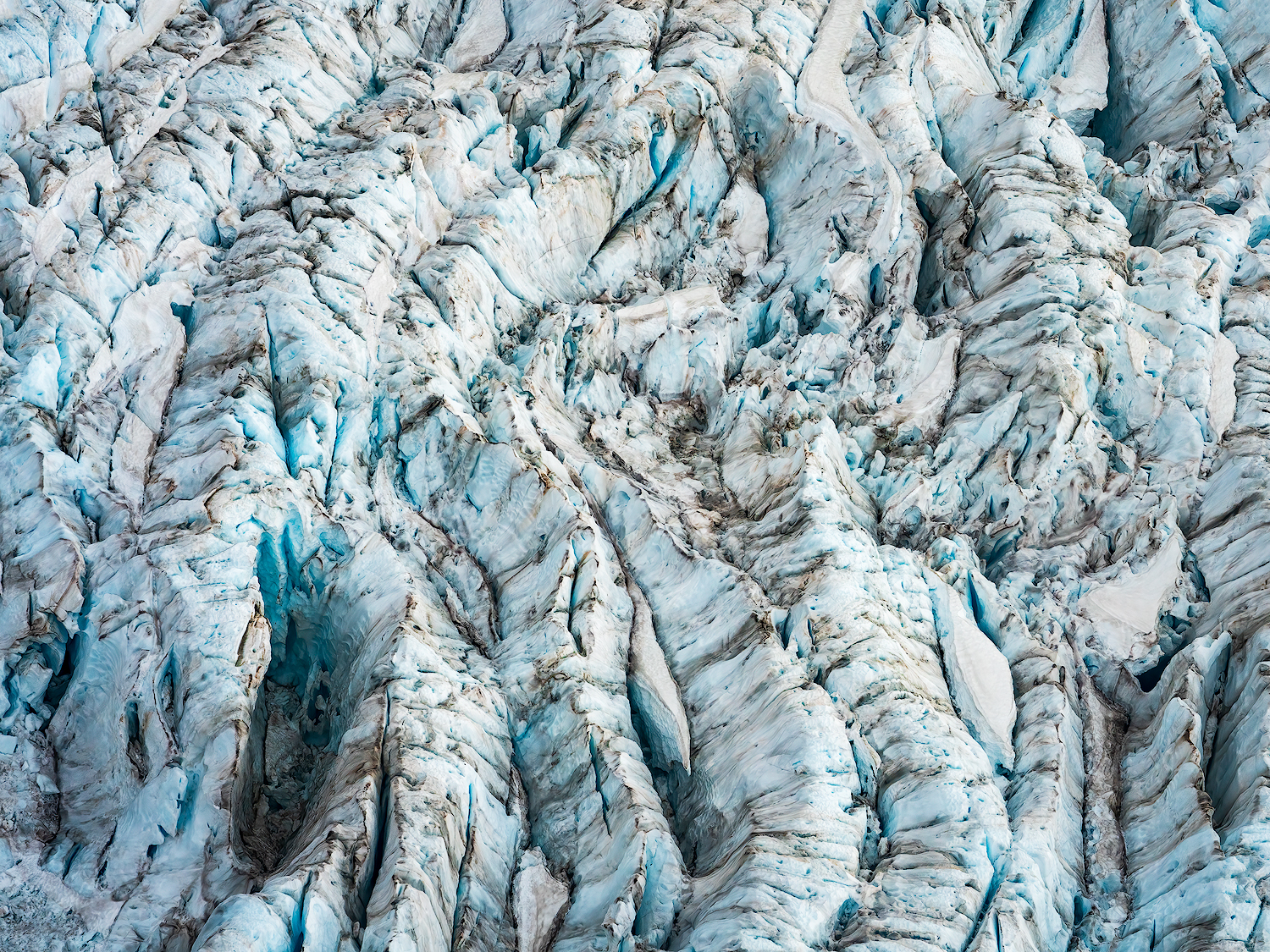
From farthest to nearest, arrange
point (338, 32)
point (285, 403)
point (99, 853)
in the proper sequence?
point (338, 32) → point (285, 403) → point (99, 853)

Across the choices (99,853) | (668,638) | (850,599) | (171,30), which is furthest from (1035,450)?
(171,30)

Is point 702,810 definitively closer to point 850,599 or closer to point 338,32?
point 850,599

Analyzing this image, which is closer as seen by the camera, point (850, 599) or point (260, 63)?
point (850, 599)

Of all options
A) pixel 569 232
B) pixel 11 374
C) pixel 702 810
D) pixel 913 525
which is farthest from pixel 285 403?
pixel 913 525

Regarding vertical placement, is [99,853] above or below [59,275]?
below

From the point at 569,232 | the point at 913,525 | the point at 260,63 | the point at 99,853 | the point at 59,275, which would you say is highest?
the point at 260,63

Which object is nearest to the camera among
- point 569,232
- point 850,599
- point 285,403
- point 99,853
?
point 99,853

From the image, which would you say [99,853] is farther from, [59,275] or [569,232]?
[569,232]
